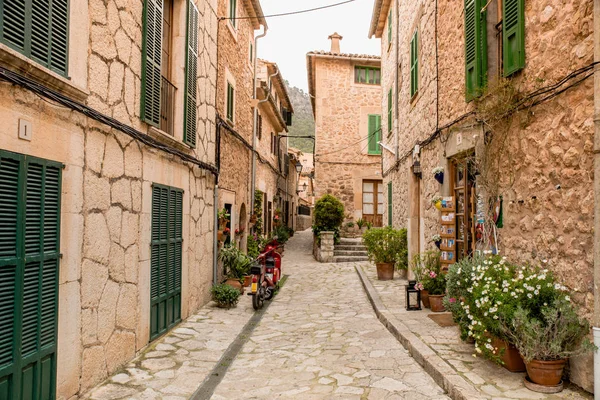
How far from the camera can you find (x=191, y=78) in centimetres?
723

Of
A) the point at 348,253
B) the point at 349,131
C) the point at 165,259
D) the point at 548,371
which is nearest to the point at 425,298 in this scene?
the point at 548,371

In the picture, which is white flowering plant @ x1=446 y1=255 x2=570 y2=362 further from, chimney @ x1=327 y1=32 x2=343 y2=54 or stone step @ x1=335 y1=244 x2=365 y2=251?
chimney @ x1=327 y1=32 x2=343 y2=54

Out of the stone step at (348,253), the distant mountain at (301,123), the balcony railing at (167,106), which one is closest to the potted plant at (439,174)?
the balcony railing at (167,106)

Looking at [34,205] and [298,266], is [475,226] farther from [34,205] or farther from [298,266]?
[298,266]

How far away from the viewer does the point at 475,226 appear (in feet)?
21.5

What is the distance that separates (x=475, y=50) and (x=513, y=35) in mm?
1086

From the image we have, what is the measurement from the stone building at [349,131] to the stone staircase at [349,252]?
299 cm

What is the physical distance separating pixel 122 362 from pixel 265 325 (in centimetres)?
272

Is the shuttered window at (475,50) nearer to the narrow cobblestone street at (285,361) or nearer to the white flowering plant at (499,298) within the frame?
the white flowering plant at (499,298)

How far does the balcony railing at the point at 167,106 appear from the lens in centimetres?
643

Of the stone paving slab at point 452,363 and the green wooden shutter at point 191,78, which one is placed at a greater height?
the green wooden shutter at point 191,78

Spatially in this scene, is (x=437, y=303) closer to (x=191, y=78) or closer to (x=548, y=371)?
(x=548, y=371)

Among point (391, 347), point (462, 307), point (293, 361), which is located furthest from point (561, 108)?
point (293, 361)

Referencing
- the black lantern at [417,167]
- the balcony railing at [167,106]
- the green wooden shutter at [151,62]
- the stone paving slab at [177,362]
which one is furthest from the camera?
the black lantern at [417,167]
